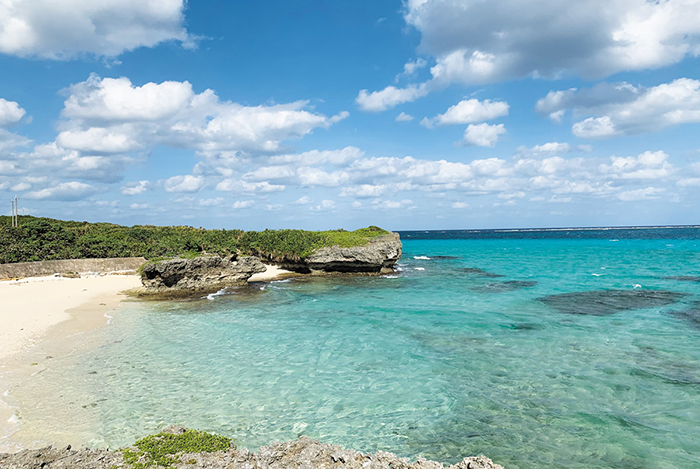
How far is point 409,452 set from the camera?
738cm

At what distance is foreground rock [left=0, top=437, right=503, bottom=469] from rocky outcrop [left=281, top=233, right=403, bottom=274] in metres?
28.6

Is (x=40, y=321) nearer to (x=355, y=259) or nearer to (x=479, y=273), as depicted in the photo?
(x=355, y=259)

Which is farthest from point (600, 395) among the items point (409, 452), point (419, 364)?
point (409, 452)

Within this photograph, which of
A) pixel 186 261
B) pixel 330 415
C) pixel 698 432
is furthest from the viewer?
pixel 186 261

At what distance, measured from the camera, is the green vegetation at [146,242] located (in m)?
31.4

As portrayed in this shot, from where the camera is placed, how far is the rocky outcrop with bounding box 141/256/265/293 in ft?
80.1

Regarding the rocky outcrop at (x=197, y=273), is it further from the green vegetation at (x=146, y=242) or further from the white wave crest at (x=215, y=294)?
the green vegetation at (x=146, y=242)

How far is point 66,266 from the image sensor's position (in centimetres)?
3084

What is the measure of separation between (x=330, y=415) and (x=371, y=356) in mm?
4269

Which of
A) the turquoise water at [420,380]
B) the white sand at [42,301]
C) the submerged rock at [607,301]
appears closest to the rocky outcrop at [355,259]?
the turquoise water at [420,380]

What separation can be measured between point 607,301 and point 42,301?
31932 millimetres

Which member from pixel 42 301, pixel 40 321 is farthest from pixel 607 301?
pixel 42 301

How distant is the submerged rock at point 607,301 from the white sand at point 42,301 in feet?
79.2

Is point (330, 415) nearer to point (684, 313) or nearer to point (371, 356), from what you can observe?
point (371, 356)
